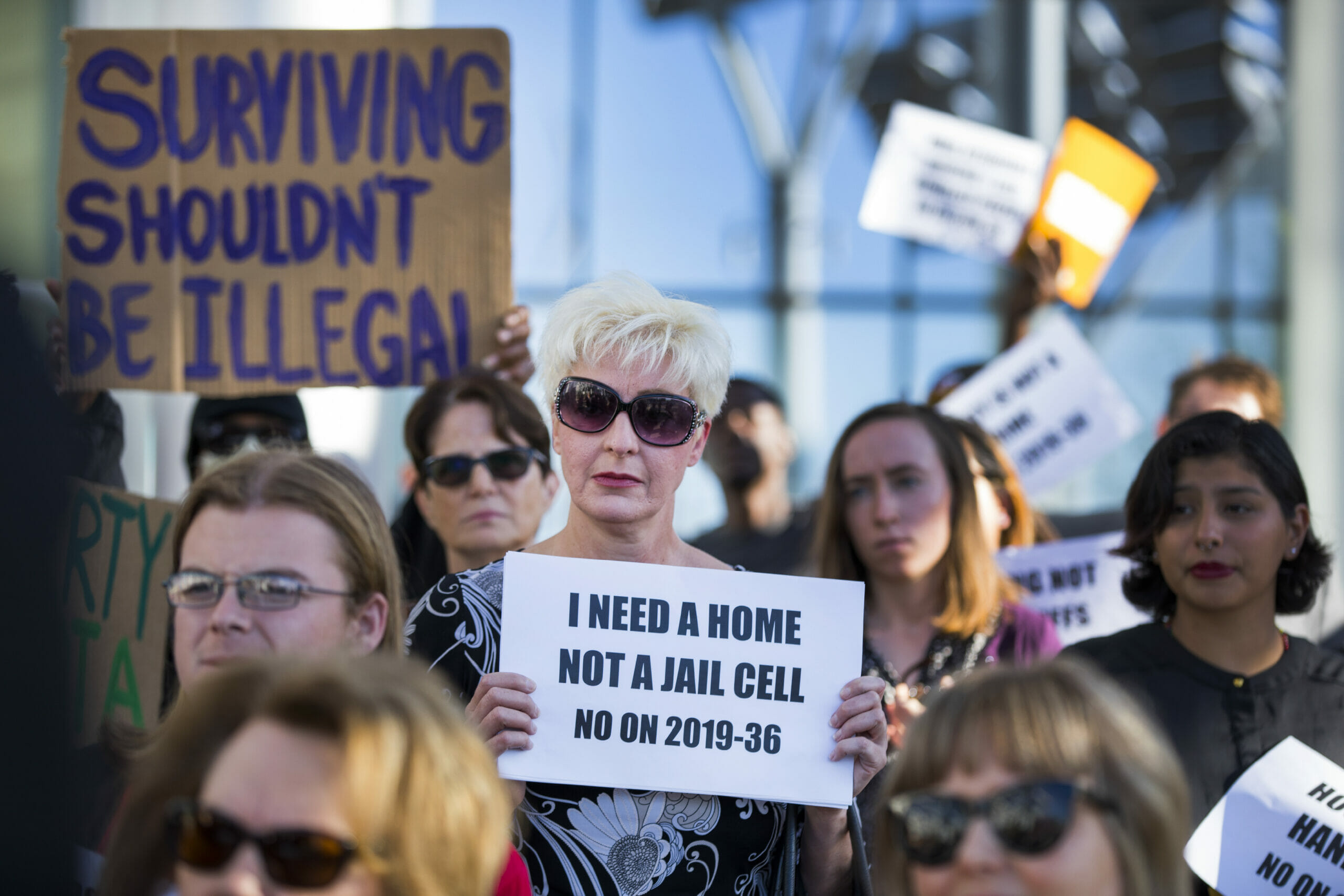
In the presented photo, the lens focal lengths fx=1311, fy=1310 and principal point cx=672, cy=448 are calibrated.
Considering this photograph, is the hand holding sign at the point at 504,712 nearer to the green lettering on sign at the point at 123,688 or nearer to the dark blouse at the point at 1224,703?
the green lettering on sign at the point at 123,688

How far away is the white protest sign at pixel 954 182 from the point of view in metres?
4.82

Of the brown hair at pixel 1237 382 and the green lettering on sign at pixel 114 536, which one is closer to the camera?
the green lettering on sign at pixel 114 536

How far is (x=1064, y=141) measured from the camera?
15.8 ft

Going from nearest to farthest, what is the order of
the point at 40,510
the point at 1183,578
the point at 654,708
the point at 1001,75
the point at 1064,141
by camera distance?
the point at 40,510
the point at 654,708
the point at 1183,578
the point at 1064,141
the point at 1001,75

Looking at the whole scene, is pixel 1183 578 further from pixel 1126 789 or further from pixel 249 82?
pixel 249 82

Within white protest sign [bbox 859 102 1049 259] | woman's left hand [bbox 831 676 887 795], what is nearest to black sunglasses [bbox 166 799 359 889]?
woman's left hand [bbox 831 676 887 795]

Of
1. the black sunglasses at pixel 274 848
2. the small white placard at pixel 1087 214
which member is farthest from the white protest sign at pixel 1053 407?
the black sunglasses at pixel 274 848

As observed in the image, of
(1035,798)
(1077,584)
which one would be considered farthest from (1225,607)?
(1035,798)

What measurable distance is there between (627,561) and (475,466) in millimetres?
1078

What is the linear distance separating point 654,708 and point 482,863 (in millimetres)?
721

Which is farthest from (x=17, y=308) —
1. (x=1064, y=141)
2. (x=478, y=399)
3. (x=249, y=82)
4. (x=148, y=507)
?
(x=1064, y=141)

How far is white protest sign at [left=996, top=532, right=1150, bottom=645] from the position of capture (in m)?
3.74

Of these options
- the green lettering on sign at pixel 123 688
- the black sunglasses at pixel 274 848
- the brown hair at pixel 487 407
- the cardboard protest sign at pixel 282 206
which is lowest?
the green lettering on sign at pixel 123 688

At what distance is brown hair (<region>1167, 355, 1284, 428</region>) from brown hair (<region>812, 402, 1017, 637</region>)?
1.31 meters
